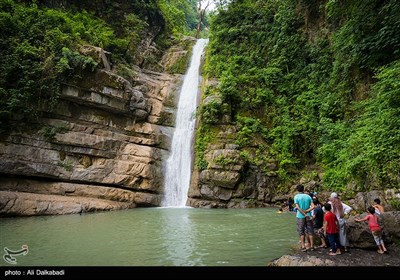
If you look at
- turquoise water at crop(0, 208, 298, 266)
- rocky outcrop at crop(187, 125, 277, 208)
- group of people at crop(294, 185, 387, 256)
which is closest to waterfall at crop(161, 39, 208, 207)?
rocky outcrop at crop(187, 125, 277, 208)

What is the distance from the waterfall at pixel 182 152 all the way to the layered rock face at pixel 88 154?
708 millimetres

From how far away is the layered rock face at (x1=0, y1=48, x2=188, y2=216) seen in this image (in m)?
15.6

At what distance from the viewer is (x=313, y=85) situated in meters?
19.4

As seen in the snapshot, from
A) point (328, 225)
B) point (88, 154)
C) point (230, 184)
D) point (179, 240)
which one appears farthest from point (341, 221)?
point (88, 154)

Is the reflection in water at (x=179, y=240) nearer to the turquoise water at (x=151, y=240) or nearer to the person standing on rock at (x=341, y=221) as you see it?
the turquoise water at (x=151, y=240)

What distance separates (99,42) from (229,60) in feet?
35.3

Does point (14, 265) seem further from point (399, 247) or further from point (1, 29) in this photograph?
point (1, 29)

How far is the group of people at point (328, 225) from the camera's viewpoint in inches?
256

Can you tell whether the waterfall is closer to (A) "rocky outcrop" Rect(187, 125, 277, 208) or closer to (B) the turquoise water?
(A) "rocky outcrop" Rect(187, 125, 277, 208)

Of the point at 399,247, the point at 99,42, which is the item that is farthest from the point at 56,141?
the point at 399,247

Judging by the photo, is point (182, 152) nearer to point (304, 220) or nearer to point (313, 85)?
point (313, 85)

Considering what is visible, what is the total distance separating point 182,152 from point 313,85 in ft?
34.3

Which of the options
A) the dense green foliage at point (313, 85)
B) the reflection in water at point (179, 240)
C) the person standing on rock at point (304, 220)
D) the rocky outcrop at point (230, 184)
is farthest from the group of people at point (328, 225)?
the rocky outcrop at point (230, 184)

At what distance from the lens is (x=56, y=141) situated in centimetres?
1709
